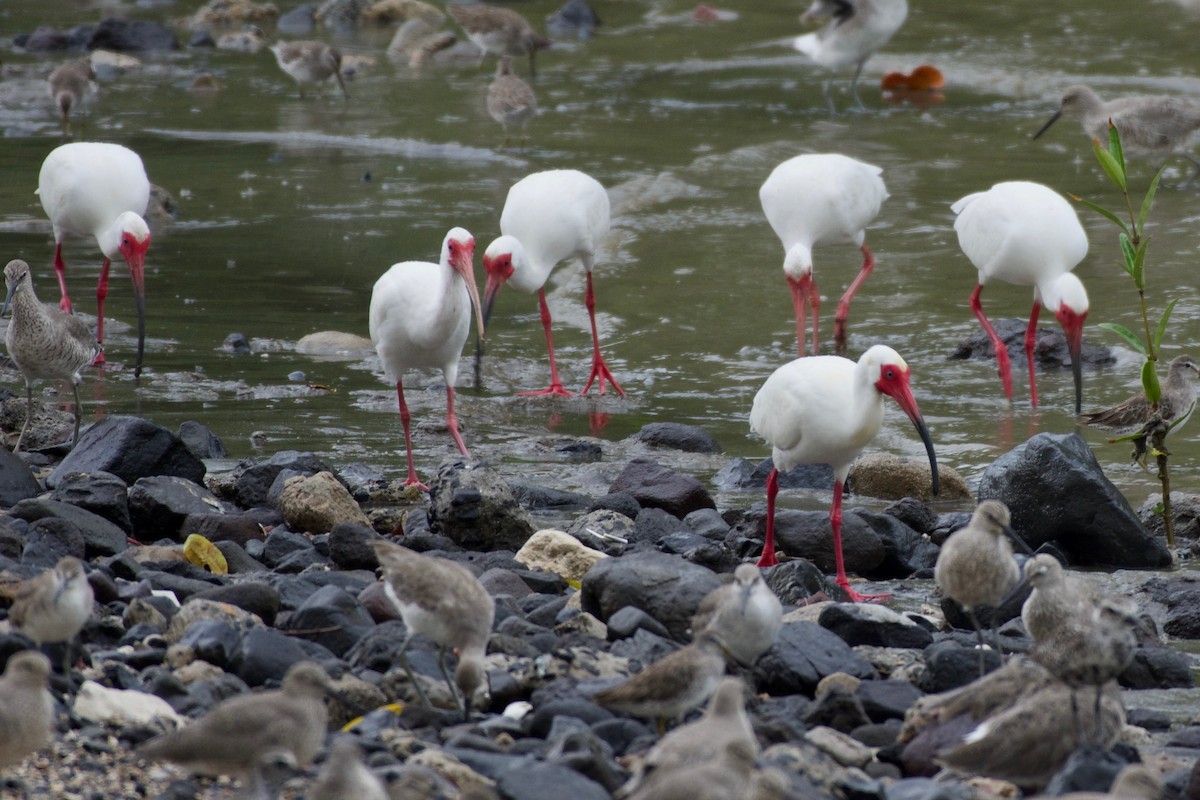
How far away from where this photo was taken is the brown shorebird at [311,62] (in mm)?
21516

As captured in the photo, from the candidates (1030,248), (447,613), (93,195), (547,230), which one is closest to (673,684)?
(447,613)

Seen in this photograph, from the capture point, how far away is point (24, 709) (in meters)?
3.95

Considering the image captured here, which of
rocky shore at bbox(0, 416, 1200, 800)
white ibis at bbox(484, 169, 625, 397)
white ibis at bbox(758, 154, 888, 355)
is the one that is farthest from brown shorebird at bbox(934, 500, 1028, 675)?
white ibis at bbox(758, 154, 888, 355)

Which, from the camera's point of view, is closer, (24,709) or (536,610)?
(24,709)

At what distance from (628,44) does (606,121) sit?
6.53 meters

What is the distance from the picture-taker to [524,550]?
675 centimetres

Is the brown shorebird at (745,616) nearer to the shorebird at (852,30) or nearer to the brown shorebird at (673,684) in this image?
the brown shorebird at (673,684)

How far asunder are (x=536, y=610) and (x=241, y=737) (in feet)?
6.60

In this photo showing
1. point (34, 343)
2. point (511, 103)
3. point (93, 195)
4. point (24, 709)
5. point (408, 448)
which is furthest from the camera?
point (511, 103)

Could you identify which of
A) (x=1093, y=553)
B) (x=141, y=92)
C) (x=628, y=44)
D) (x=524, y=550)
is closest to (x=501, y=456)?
(x=524, y=550)

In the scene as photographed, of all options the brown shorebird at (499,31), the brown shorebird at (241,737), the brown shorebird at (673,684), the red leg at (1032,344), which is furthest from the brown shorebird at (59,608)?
the brown shorebird at (499,31)

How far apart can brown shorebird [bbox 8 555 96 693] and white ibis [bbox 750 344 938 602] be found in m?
3.28

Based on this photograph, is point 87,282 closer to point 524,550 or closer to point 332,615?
point 524,550

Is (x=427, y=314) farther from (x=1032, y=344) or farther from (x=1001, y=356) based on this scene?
(x=1032, y=344)
